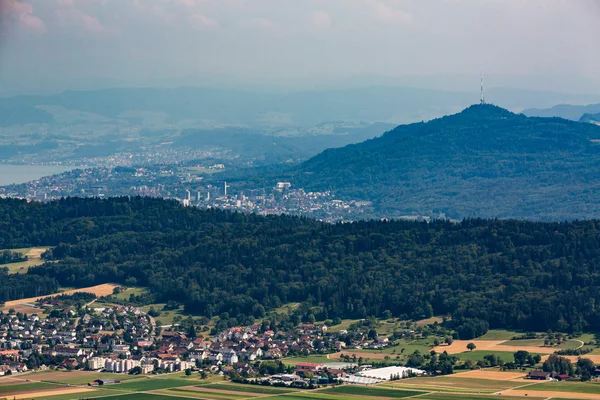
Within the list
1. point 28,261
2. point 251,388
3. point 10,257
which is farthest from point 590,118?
point 251,388

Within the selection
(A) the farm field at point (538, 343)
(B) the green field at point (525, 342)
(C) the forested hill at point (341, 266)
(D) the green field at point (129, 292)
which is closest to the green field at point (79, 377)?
(C) the forested hill at point (341, 266)

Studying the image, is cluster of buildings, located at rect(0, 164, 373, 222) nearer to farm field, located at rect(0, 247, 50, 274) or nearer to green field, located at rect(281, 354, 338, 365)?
farm field, located at rect(0, 247, 50, 274)

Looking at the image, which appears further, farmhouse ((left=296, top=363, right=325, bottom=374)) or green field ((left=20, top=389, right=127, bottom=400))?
farmhouse ((left=296, top=363, right=325, bottom=374))

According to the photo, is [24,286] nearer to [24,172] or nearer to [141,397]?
[141,397]

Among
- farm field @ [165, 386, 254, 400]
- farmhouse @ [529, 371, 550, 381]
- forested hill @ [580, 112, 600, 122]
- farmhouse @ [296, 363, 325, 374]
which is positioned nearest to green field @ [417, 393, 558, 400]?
farmhouse @ [529, 371, 550, 381]

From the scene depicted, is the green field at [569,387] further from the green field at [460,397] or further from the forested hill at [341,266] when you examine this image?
the forested hill at [341,266]

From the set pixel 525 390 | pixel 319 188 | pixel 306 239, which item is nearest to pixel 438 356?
pixel 525 390
